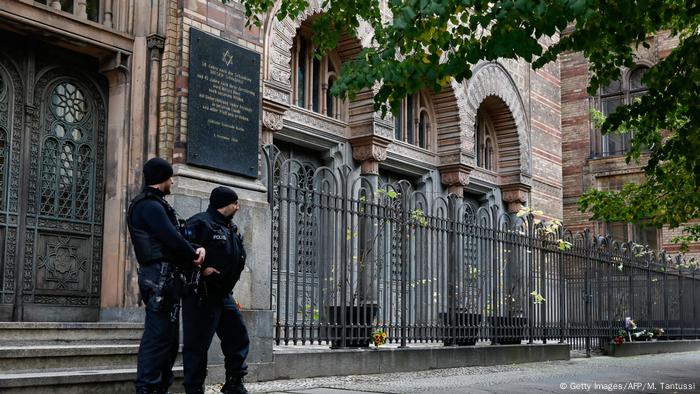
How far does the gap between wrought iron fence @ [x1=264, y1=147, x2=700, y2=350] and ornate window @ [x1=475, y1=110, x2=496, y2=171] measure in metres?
3.81

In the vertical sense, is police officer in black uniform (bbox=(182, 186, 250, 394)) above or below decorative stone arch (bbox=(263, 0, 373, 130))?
below

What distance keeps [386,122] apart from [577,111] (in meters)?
14.5

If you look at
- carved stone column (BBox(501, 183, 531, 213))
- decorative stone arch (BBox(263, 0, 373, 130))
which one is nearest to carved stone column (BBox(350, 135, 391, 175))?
decorative stone arch (BBox(263, 0, 373, 130))

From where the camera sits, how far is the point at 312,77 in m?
14.4

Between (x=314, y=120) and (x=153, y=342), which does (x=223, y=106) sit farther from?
(x=314, y=120)

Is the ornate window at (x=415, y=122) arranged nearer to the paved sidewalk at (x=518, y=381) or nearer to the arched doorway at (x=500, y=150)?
the arched doorway at (x=500, y=150)

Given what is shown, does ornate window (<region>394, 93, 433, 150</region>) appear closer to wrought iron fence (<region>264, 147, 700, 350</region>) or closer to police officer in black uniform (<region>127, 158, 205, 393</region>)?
wrought iron fence (<region>264, 147, 700, 350</region>)

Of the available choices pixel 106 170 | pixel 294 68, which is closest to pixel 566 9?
pixel 106 170

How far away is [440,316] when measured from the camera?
11.4 metres

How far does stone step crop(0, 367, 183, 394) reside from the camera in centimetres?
629

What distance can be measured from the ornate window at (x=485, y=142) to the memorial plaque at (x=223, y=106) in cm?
975

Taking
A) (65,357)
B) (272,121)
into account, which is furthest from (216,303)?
(272,121)

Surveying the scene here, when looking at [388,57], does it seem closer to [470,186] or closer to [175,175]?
[175,175]

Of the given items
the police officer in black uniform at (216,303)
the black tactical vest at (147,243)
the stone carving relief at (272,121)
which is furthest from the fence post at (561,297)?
the black tactical vest at (147,243)
